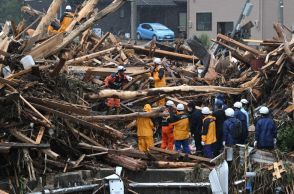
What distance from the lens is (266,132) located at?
15.6 meters

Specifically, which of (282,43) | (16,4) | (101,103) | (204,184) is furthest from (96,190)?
(16,4)

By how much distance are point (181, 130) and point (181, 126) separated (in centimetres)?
10

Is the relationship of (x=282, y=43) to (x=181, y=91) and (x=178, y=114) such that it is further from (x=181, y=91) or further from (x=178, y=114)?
(x=178, y=114)

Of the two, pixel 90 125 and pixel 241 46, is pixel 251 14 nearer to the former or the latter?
pixel 241 46

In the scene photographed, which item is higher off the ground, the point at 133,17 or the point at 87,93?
the point at 133,17

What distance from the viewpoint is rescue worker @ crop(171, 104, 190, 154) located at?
1680cm

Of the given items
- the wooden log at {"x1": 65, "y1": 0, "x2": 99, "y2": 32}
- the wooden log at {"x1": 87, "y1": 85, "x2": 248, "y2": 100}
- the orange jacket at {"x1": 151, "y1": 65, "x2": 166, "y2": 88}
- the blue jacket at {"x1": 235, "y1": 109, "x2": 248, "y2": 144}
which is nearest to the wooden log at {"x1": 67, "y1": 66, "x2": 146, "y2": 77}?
the orange jacket at {"x1": 151, "y1": 65, "x2": 166, "y2": 88}

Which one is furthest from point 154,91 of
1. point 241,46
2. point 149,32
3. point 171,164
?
point 149,32

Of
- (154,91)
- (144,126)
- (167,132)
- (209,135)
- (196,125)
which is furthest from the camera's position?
(154,91)

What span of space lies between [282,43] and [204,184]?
7596 millimetres

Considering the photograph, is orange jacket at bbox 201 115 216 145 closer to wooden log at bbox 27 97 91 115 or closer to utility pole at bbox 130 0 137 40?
wooden log at bbox 27 97 91 115

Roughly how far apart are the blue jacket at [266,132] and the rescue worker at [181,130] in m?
1.84

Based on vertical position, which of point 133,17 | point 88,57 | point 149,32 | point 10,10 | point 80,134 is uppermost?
point 10,10

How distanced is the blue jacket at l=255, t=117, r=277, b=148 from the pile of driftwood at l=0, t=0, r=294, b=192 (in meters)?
1.39
